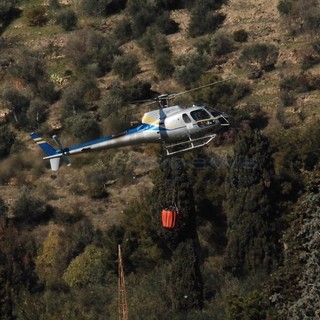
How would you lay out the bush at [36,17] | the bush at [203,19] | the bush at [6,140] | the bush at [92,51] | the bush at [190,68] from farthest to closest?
the bush at [36,17], the bush at [203,19], the bush at [92,51], the bush at [190,68], the bush at [6,140]

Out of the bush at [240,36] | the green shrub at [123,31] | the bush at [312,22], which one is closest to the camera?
the bush at [312,22]

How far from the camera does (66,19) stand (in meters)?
89.6

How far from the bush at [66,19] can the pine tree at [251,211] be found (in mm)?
39002

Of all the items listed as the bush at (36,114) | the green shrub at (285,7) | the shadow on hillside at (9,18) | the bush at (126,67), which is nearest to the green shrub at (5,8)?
the shadow on hillside at (9,18)

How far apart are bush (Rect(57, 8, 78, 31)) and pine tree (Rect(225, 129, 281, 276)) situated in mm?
39002

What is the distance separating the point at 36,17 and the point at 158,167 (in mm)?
35327

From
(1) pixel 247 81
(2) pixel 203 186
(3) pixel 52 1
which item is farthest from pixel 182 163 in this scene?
(3) pixel 52 1

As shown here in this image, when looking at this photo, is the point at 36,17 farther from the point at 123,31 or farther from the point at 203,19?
the point at 203,19

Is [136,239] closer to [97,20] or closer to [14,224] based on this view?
[14,224]

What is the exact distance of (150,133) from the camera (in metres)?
42.1

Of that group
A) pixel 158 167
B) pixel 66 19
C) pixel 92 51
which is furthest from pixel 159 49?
pixel 158 167

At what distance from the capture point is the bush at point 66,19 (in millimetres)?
89625

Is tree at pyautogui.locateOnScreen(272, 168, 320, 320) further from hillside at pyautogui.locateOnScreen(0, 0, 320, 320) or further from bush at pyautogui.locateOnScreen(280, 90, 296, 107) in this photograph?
bush at pyautogui.locateOnScreen(280, 90, 296, 107)

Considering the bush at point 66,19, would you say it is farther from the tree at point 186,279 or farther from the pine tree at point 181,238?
the tree at point 186,279
